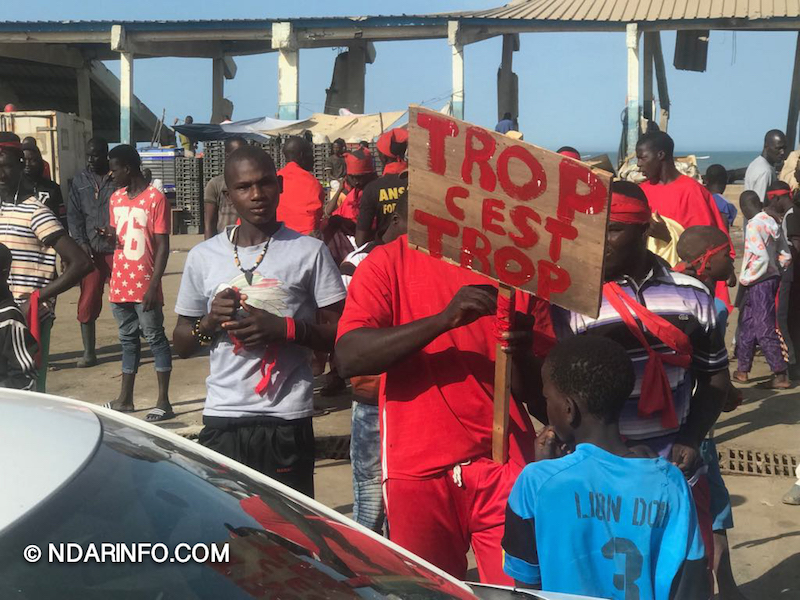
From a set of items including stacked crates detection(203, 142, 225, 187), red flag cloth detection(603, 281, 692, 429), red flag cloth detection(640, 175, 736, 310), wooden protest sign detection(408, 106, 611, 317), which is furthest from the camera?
stacked crates detection(203, 142, 225, 187)

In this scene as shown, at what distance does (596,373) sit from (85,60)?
27.9m

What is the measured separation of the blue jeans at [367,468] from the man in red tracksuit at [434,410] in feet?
2.72

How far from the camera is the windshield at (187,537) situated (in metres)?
1.76

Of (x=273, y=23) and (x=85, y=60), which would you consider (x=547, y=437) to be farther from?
(x=85, y=60)

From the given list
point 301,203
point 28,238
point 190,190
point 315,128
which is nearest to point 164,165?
point 190,190

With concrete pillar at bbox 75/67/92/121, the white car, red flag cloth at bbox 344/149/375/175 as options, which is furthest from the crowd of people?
concrete pillar at bbox 75/67/92/121

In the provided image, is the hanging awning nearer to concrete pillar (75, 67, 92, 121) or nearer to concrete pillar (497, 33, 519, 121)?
concrete pillar (497, 33, 519, 121)

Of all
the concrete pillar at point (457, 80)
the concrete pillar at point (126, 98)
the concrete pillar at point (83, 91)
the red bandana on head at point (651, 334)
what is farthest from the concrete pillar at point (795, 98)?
the red bandana on head at point (651, 334)

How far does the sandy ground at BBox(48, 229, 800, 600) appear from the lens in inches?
198

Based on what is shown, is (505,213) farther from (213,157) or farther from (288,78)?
(288,78)

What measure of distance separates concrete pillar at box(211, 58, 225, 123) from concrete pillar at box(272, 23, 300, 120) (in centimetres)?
559

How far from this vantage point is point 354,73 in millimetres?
26203

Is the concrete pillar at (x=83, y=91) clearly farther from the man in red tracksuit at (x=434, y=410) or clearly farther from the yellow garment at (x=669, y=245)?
the man in red tracksuit at (x=434, y=410)

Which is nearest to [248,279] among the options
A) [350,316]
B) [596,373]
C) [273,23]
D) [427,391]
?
[350,316]
